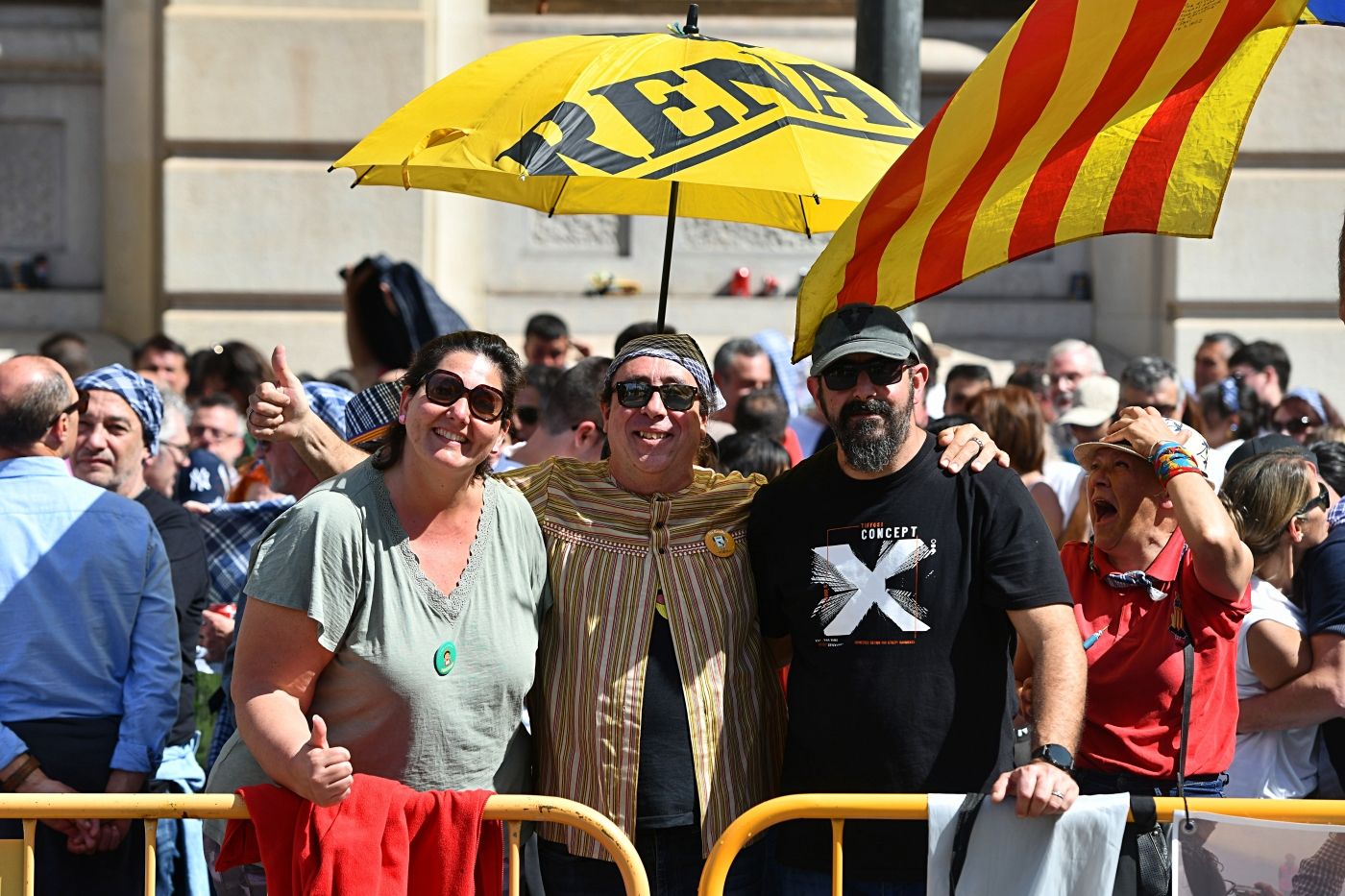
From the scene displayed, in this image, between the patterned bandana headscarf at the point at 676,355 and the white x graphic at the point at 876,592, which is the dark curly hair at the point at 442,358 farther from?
the white x graphic at the point at 876,592

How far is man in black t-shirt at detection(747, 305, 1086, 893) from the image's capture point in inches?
151

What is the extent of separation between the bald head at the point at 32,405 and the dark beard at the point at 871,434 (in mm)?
2333

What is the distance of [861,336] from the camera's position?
3973mm

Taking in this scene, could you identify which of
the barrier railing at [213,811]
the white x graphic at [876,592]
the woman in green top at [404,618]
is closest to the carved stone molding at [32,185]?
the woman in green top at [404,618]

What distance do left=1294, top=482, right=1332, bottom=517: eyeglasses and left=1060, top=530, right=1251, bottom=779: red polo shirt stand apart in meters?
0.75

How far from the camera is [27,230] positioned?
10578 mm

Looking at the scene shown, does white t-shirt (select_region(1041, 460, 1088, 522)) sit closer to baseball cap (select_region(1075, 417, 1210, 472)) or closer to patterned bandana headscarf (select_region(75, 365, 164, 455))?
baseball cap (select_region(1075, 417, 1210, 472))

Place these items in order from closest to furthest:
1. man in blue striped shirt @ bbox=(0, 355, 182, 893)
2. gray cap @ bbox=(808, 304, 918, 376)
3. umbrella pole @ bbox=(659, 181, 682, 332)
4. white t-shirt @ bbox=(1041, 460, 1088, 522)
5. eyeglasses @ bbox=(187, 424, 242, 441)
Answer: gray cap @ bbox=(808, 304, 918, 376), man in blue striped shirt @ bbox=(0, 355, 182, 893), umbrella pole @ bbox=(659, 181, 682, 332), white t-shirt @ bbox=(1041, 460, 1088, 522), eyeglasses @ bbox=(187, 424, 242, 441)

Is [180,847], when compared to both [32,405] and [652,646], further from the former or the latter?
[652,646]

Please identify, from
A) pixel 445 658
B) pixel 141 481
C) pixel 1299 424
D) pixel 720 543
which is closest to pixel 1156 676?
pixel 720 543

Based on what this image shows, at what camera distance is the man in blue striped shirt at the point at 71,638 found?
4.57 m

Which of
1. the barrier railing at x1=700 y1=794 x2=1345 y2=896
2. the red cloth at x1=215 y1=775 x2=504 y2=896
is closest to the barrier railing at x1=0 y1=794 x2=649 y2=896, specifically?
the red cloth at x1=215 y1=775 x2=504 y2=896

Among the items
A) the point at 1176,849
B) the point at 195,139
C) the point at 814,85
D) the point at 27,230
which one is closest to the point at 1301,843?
the point at 1176,849

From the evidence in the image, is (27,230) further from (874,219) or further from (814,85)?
(874,219)
